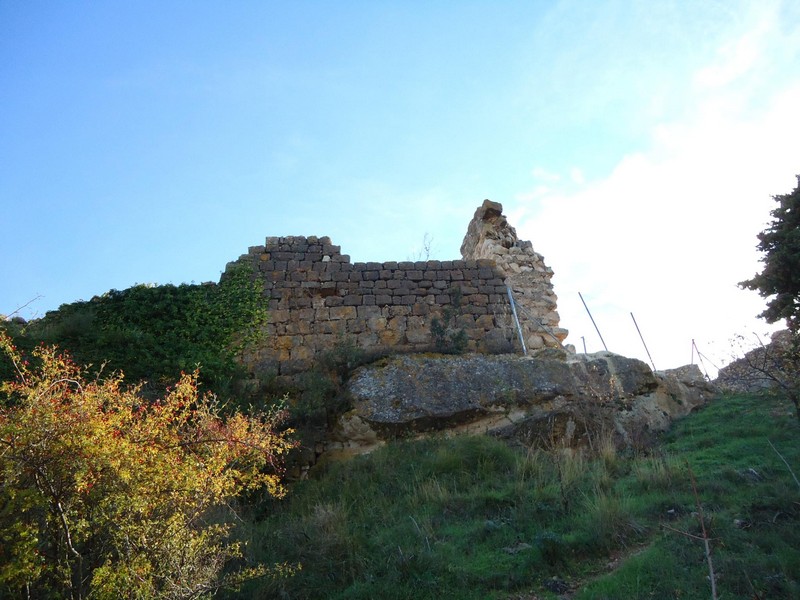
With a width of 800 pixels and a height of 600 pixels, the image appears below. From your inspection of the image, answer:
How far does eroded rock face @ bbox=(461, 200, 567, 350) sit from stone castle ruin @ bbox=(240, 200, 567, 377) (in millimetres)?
28

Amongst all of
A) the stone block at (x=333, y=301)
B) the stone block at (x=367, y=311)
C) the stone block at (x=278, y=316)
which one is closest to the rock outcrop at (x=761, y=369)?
the stone block at (x=367, y=311)

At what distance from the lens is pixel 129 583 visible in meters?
4.03

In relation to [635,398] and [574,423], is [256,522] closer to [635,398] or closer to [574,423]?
[574,423]

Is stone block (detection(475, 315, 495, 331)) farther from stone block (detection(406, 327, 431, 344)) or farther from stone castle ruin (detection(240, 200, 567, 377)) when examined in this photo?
stone block (detection(406, 327, 431, 344))

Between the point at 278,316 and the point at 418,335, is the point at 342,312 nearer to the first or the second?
the point at 278,316

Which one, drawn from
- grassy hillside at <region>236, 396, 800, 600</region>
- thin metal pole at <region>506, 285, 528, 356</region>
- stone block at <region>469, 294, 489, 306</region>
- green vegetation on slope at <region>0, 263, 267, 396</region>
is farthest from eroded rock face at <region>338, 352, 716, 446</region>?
green vegetation on slope at <region>0, 263, 267, 396</region>

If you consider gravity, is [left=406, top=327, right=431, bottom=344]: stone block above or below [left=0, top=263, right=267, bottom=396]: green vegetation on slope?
below

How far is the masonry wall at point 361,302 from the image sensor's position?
10.6 m

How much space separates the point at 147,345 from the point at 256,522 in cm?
380

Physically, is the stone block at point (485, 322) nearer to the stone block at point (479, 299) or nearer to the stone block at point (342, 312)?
the stone block at point (479, 299)

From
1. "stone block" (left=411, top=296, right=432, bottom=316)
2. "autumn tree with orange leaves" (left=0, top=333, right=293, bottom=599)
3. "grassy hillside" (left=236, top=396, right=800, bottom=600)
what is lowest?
"grassy hillside" (left=236, top=396, right=800, bottom=600)

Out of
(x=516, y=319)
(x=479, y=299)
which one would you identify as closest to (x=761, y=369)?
(x=516, y=319)

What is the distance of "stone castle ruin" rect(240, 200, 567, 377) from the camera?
10594mm

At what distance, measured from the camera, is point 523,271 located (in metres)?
12.4
